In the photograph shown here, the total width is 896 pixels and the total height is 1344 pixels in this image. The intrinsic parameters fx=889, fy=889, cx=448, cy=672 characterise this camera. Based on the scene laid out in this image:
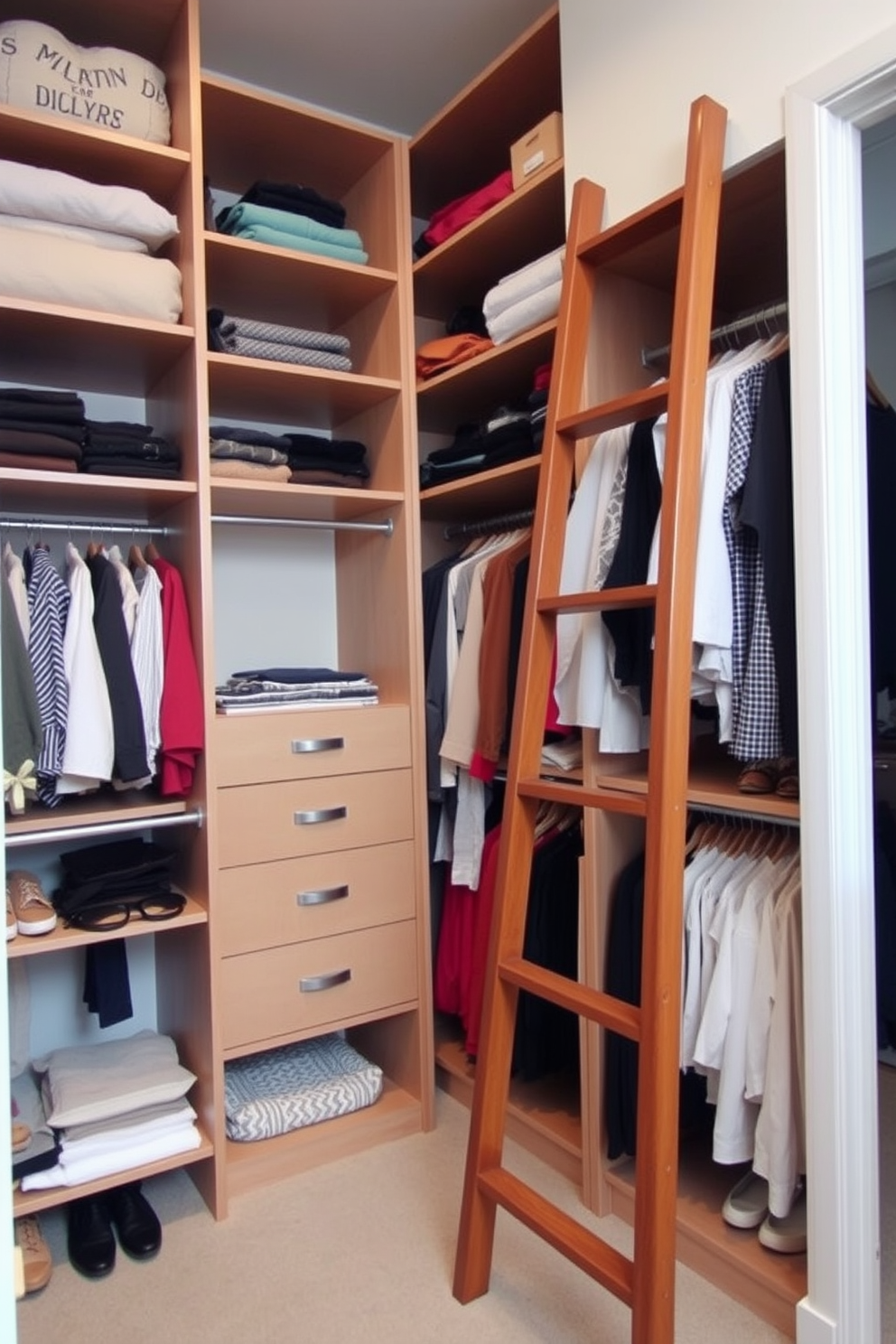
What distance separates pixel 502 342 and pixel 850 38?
1.01 m

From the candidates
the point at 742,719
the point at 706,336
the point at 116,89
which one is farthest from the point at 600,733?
the point at 116,89

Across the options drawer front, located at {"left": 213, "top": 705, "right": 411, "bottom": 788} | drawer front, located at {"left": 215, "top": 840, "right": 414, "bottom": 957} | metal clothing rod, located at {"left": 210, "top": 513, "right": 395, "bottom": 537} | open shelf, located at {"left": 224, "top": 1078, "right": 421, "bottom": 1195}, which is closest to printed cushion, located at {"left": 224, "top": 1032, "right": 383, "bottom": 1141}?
open shelf, located at {"left": 224, "top": 1078, "right": 421, "bottom": 1195}

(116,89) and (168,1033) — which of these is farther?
(168,1033)

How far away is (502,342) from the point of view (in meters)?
2.27

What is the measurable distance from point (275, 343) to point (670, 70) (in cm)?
109

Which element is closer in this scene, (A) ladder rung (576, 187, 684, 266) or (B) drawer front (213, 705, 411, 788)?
(A) ladder rung (576, 187, 684, 266)

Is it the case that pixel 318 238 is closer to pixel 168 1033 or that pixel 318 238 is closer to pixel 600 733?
pixel 600 733

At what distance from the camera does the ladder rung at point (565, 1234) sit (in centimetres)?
142

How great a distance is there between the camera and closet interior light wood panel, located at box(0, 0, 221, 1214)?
1.90 m

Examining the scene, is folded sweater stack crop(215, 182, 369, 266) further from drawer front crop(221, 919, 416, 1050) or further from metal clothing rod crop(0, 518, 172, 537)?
drawer front crop(221, 919, 416, 1050)

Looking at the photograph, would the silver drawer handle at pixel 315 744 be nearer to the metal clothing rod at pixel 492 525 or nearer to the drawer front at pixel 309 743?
the drawer front at pixel 309 743

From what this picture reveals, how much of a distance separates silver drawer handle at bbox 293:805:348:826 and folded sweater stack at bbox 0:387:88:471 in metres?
0.95

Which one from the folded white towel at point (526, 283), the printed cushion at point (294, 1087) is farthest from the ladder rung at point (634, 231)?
the printed cushion at point (294, 1087)

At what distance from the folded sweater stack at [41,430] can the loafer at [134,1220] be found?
1603 millimetres
